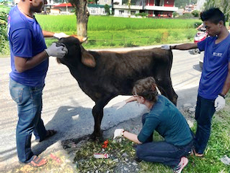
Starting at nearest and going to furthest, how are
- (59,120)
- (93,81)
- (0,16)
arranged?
(93,81) < (59,120) < (0,16)

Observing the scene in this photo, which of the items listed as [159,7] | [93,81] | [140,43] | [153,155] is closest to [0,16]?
[140,43]

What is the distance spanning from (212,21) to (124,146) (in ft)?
6.71

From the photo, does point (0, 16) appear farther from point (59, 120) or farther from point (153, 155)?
point (153, 155)

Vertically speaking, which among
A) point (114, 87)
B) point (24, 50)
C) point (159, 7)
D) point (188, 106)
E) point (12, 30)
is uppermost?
point (159, 7)

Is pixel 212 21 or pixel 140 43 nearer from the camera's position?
pixel 212 21

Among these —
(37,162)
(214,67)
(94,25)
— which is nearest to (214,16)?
(214,67)

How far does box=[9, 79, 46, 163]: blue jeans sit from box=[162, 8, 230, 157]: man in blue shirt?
2074mm

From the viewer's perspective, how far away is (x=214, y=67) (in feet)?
8.26

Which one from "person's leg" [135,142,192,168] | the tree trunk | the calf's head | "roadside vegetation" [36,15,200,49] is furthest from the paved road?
the tree trunk

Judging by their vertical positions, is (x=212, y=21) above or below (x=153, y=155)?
above

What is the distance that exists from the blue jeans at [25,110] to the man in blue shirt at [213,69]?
2074mm

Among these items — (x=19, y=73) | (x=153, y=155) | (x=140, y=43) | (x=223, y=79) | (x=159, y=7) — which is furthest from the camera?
(x=159, y=7)

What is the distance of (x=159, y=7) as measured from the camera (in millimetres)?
52125

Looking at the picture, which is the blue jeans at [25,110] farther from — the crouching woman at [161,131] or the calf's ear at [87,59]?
the crouching woman at [161,131]
